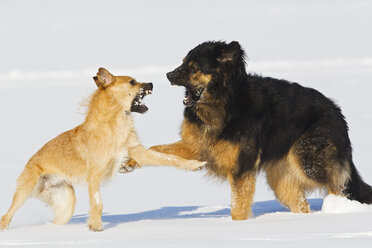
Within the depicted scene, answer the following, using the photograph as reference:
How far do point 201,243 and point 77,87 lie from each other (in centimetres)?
1580

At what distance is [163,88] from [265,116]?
12.2m

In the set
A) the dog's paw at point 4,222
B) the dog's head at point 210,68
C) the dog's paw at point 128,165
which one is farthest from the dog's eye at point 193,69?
the dog's paw at point 4,222

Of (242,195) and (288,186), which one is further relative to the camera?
(288,186)

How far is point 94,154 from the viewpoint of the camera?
6172mm

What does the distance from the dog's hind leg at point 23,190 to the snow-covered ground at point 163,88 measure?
0.17 meters

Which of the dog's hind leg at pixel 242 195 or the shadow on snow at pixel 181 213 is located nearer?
the dog's hind leg at pixel 242 195

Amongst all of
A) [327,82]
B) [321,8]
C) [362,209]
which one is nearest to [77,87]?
[327,82]

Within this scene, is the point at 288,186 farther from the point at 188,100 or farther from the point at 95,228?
the point at 95,228

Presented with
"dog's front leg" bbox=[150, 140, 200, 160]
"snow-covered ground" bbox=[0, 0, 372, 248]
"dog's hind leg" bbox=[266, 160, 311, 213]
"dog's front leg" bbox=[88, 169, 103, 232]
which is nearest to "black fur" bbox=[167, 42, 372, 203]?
"dog's hind leg" bbox=[266, 160, 311, 213]

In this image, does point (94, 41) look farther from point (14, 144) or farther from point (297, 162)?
point (297, 162)

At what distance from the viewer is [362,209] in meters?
6.23

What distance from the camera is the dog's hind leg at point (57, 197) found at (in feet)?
21.2

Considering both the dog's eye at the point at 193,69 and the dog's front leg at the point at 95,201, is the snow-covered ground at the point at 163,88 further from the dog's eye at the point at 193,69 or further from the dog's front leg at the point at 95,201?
the dog's eye at the point at 193,69

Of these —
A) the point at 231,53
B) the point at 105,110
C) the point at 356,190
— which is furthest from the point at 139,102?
the point at 356,190
